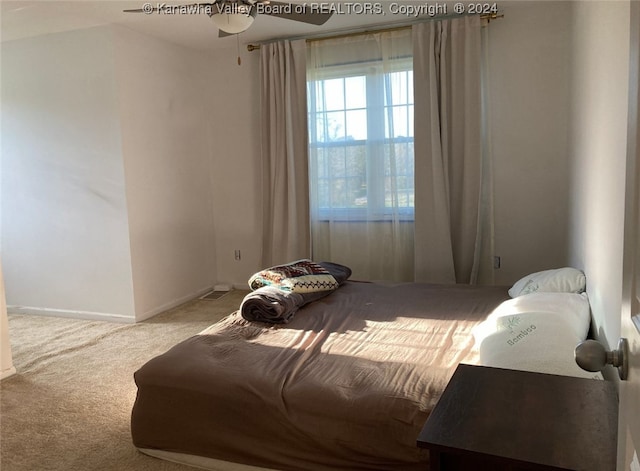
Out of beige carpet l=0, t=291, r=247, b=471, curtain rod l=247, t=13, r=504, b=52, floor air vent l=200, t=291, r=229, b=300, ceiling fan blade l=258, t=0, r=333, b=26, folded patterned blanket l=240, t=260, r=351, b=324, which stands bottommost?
beige carpet l=0, t=291, r=247, b=471

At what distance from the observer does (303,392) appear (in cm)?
198

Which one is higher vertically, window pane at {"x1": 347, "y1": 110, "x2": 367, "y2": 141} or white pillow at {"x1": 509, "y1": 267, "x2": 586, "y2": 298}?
window pane at {"x1": 347, "y1": 110, "x2": 367, "y2": 141}

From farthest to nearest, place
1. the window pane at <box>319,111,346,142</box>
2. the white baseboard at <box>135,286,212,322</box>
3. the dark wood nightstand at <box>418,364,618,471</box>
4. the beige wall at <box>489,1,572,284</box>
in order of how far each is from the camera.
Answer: the window pane at <box>319,111,346,142</box> < the white baseboard at <box>135,286,212,322</box> < the beige wall at <box>489,1,572,284</box> < the dark wood nightstand at <box>418,364,618,471</box>

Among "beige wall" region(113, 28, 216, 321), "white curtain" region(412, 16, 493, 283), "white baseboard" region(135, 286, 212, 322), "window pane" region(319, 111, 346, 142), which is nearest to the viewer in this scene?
"white curtain" region(412, 16, 493, 283)

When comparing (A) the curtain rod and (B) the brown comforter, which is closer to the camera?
(B) the brown comforter

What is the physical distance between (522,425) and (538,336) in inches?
30.3

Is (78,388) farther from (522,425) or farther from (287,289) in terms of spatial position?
(522,425)

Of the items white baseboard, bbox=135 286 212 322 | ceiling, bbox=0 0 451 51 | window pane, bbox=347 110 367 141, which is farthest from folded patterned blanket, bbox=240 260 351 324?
ceiling, bbox=0 0 451 51

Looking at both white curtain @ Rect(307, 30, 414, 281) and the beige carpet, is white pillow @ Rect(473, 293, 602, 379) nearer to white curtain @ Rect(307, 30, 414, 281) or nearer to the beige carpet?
the beige carpet

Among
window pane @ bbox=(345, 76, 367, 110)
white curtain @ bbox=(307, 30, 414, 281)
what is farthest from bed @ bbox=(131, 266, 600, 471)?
window pane @ bbox=(345, 76, 367, 110)

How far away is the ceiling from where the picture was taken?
11.6 ft

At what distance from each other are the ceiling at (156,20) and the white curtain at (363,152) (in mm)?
190

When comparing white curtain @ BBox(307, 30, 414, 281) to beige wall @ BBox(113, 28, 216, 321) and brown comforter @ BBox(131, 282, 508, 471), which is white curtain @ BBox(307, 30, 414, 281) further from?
brown comforter @ BBox(131, 282, 508, 471)

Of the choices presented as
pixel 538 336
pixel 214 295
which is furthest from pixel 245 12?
pixel 214 295
